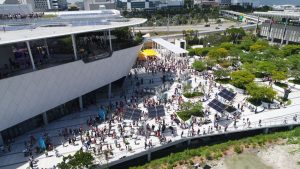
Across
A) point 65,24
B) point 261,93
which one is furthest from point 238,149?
point 65,24

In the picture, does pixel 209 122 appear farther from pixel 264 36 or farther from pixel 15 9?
pixel 264 36

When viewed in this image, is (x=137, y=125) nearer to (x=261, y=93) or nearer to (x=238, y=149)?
(x=238, y=149)

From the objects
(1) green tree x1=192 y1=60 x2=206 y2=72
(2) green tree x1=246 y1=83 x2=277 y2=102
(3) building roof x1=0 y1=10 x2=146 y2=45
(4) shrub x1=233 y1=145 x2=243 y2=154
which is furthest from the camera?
(1) green tree x1=192 y1=60 x2=206 y2=72

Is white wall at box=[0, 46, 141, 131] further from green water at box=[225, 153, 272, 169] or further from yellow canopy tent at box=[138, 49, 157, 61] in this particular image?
green water at box=[225, 153, 272, 169]

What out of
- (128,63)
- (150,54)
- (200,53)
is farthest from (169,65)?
(128,63)

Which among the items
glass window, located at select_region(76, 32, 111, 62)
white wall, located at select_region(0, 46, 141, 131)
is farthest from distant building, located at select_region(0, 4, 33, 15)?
white wall, located at select_region(0, 46, 141, 131)

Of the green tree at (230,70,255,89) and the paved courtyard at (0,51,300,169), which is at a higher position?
the green tree at (230,70,255,89)
